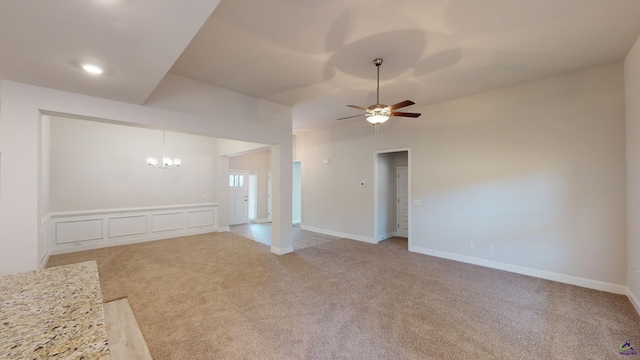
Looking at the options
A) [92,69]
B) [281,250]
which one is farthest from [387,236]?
[92,69]

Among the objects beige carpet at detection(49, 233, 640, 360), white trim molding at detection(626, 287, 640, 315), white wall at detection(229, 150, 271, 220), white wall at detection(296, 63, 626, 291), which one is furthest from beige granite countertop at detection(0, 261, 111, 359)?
white wall at detection(229, 150, 271, 220)

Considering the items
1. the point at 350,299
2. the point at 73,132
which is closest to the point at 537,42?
the point at 350,299

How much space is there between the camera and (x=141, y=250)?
5332mm

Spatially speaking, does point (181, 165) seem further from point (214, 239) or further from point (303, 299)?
point (303, 299)

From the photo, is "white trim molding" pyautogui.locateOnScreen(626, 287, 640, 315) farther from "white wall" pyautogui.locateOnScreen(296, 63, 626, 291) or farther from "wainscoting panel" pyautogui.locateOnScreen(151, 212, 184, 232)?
"wainscoting panel" pyautogui.locateOnScreen(151, 212, 184, 232)

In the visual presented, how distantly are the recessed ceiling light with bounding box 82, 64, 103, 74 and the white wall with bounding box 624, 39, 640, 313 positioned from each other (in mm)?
5690

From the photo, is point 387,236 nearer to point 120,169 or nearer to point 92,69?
point 92,69

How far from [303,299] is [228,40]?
3.21m

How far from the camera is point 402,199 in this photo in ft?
22.0

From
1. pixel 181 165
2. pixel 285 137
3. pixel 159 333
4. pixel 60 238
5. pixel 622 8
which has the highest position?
pixel 622 8

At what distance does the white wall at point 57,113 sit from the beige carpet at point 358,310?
118 centimetres

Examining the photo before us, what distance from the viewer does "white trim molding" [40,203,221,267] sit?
5.05 m

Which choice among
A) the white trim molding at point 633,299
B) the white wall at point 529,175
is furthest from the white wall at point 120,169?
the white trim molding at point 633,299

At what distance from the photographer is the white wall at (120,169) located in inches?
205
